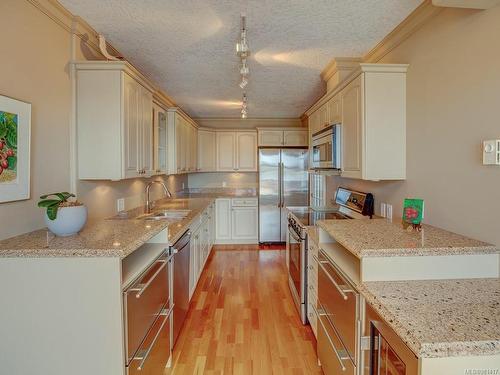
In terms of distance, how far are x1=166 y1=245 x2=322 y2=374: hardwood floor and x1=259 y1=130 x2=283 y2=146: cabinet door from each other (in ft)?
8.00

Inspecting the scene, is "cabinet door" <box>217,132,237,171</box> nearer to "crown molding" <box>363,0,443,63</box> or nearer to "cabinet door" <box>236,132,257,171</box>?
"cabinet door" <box>236,132,257,171</box>

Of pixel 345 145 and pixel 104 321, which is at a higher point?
pixel 345 145

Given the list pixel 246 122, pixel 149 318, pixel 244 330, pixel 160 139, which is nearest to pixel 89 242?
pixel 149 318

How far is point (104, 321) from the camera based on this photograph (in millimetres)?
1450

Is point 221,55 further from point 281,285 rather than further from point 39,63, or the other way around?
point 281,285

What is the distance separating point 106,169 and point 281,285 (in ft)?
7.89

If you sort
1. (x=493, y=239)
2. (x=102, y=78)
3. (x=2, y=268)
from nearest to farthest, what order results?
(x=2, y=268) → (x=493, y=239) → (x=102, y=78)

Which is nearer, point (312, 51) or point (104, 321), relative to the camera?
point (104, 321)

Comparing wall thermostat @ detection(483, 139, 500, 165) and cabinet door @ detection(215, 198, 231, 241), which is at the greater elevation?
wall thermostat @ detection(483, 139, 500, 165)

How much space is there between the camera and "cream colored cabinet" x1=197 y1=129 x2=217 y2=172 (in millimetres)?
5834

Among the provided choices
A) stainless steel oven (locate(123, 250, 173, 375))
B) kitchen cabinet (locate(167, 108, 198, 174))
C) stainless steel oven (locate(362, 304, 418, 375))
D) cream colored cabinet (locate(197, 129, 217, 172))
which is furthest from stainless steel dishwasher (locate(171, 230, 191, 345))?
cream colored cabinet (locate(197, 129, 217, 172))

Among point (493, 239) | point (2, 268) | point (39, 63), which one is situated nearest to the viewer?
point (2, 268)

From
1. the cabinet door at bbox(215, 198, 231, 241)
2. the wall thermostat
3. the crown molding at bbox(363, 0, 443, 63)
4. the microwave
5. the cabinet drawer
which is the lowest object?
the cabinet door at bbox(215, 198, 231, 241)

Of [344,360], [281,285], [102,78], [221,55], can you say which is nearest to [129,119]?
[102,78]
